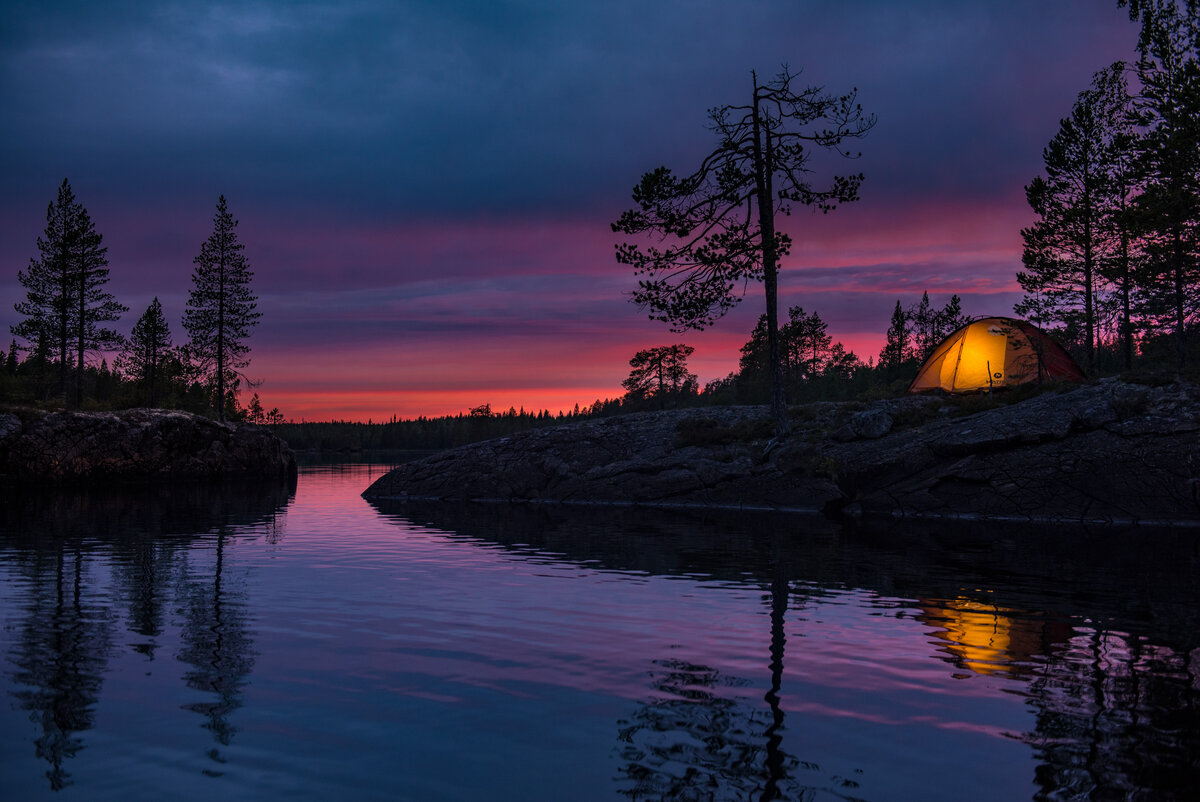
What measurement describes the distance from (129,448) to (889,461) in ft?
130

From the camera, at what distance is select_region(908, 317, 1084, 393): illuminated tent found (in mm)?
32863

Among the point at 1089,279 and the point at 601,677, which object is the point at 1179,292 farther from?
the point at 601,677

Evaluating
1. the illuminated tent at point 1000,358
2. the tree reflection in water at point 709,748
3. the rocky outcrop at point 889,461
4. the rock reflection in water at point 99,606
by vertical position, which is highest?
the illuminated tent at point 1000,358

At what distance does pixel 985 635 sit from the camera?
357 inches

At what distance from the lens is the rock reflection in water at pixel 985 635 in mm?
5059

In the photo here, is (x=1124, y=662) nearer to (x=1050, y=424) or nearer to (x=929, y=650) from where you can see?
(x=929, y=650)

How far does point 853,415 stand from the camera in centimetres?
2930

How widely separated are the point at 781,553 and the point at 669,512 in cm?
1055

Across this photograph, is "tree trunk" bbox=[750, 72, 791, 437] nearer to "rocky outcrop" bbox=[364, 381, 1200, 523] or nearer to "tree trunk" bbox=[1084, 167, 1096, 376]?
"rocky outcrop" bbox=[364, 381, 1200, 523]

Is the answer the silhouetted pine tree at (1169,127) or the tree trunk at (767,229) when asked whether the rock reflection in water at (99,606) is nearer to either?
the tree trunk at (767,229)

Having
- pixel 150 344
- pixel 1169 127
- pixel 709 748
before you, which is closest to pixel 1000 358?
pixel 1169 127

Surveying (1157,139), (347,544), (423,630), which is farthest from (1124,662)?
(1157,139)

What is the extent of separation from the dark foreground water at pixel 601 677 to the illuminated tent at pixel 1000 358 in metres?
18.5

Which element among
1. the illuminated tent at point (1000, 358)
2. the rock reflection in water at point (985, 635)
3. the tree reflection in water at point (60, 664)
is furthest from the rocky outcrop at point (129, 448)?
the illuminated tent at point (1000, 358)
